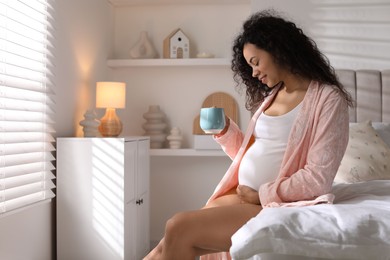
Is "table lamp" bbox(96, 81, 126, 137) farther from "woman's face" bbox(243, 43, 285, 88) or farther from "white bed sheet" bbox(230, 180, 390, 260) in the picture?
"white bed sheet" bbox(230, 180, 390, 260)

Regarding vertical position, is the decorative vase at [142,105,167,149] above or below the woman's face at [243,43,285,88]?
below

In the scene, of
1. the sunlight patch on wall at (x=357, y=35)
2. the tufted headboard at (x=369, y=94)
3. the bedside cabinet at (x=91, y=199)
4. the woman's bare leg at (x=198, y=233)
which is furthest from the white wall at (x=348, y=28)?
the woman's bare leg at (x=198, y=233)

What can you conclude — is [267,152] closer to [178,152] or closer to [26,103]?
[26,103]

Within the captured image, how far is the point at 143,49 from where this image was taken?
4602 mm

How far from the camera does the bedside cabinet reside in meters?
3.43

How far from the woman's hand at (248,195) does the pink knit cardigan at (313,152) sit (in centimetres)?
5

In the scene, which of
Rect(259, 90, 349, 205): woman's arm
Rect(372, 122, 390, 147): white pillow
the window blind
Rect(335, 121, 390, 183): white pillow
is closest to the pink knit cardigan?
Rect(259, 90, 349, 205): woman's arm

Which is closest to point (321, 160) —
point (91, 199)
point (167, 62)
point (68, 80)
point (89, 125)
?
point (91, 199)

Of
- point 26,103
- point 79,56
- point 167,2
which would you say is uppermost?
point 167,2

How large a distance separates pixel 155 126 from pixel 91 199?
1.21 m

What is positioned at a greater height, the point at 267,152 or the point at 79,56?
the point at 79,56

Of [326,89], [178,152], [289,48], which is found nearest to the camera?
[326,89]

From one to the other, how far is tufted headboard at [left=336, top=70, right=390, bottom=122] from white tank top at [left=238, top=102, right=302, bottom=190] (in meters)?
1.91

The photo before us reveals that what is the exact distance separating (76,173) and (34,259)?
1.89ft
